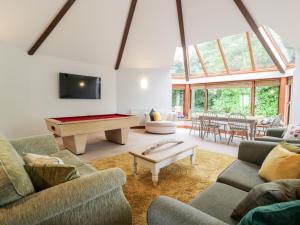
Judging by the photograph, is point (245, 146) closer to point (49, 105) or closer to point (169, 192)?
point (169, 192)

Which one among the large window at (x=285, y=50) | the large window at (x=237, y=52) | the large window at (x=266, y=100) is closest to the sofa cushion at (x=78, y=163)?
the large window at (x=285, y=50)

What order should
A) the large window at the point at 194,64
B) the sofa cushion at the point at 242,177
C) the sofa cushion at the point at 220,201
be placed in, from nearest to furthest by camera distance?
the sofa cushion at the point at 220,201 < the sofa cushion at the point at 242,177 < the large window at the point at 194,64

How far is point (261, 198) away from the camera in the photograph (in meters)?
0.88

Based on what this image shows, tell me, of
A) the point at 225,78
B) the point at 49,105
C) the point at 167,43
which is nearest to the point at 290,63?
the point at 225,78

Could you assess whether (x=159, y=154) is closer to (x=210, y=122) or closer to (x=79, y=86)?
(x=210, y=122)

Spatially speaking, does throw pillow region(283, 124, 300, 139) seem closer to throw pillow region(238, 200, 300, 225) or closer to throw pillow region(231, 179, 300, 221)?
throw pillow region(231, 179, 300, 221)

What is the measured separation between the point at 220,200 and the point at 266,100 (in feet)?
19.9

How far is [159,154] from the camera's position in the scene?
97.3 inches

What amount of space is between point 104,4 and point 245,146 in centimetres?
438

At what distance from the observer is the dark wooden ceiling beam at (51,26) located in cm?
379

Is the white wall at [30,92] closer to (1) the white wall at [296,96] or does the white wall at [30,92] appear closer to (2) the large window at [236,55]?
(2) the large window at [236,55]

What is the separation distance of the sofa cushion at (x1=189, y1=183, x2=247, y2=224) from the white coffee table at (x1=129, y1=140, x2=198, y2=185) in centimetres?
94

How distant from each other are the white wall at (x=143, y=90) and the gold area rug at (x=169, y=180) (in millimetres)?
3623

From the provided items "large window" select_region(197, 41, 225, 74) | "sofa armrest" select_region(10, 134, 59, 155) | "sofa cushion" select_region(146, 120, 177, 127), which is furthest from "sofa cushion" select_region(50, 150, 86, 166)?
"large window" select_region(197, 41, 225, 74)
